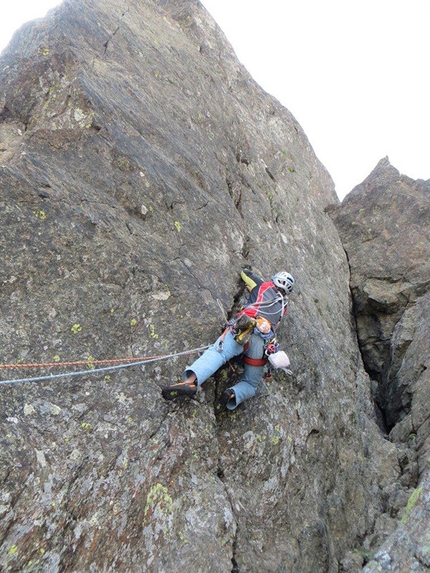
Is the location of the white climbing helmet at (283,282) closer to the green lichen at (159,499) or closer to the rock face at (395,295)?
the green lichen at (159,499)

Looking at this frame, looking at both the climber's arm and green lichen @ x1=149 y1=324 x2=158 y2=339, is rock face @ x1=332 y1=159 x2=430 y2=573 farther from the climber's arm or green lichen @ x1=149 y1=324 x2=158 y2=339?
green lichen @ x1=149 y1=324 x2=158 y2=339

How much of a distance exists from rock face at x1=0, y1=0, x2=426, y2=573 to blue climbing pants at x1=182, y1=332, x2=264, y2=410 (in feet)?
1.33

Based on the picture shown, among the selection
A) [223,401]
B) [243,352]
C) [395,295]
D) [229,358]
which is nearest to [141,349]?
[229,358]

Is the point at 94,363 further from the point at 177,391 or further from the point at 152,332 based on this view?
the point at 177,391

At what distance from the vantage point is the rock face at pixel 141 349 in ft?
18.9

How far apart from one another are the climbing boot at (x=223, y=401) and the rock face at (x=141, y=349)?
0.14m

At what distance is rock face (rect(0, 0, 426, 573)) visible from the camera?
577 cm

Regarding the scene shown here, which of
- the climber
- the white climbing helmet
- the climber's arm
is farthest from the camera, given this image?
the climber's arm

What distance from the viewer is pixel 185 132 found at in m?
11.3

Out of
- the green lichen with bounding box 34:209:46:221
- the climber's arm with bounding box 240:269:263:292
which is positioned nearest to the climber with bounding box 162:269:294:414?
the climber's arm with bounding box 240:269:263:292

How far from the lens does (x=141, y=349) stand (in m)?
7.24

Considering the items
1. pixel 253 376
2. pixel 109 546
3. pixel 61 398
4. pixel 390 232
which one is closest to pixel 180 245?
pixel 253 376

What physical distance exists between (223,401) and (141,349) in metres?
1.67

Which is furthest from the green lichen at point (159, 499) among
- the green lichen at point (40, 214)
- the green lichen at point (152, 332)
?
the green lichen at point (40, 214)
